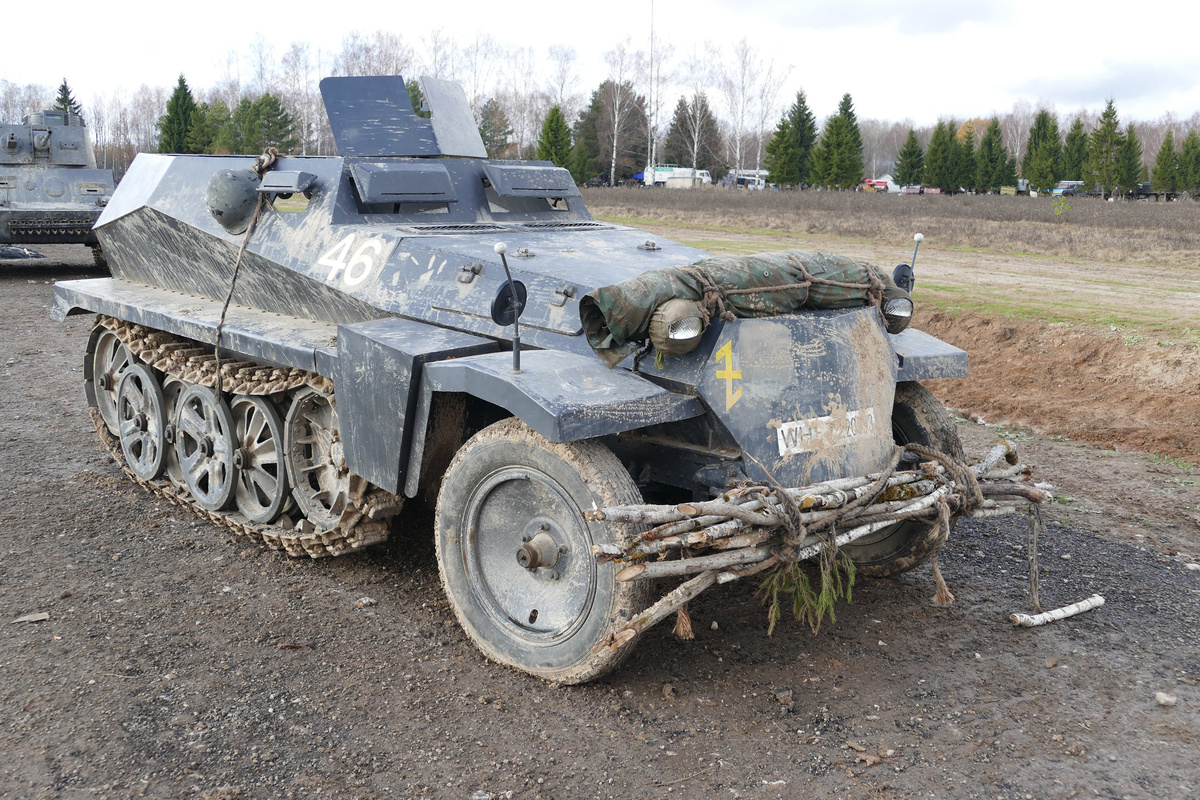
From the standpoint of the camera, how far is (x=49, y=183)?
53.0 feet

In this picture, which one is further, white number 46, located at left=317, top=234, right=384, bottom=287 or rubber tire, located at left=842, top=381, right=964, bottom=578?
white number 46, located at left=317, top=234, right=384, bottom=287

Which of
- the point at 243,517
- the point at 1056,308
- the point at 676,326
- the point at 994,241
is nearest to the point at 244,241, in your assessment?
the point at 243,517

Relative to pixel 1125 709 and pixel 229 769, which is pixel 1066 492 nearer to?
pixel 1125 709

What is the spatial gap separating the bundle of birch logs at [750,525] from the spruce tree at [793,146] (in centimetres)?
4669

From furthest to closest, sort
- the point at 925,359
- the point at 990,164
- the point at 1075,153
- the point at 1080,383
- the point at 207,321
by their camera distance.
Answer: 1. the point at 1075,153
2. the point at 990,164
3. the point at 1080,383
4. the point at 207,321
5. the point at 925,359

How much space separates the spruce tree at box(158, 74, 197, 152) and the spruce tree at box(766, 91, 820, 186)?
2545cm

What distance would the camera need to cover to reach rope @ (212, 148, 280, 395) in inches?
218

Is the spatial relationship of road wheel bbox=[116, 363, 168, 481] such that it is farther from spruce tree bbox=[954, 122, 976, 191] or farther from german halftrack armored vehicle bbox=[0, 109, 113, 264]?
spruce tree bbox=[954, 122, 976, 191]

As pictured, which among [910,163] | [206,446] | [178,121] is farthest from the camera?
[910,163]

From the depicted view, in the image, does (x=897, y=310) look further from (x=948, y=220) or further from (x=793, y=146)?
(x=793, y=146)

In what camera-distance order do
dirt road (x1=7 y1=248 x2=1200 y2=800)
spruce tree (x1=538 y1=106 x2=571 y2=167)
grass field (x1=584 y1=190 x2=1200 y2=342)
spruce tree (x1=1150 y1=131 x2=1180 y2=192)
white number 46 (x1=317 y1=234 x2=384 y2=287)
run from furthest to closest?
spruce tree (x1=1150 y1=131 x2=1180 y2=192) < spruce tree (x1=538 y1=106 x2=571 y2=167) < grass field (x1=584 y1=190 x2=1200 y2=342) < white number 46 (x1=317 y1=234 x2=384 y2=287) < dirt road (x1=7 y1=248 x2=1200 y2=800)

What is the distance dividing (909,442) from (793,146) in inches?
1842

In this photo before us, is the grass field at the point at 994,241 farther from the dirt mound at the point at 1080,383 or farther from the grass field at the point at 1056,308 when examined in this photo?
the dirt mound at the point at 1080,383

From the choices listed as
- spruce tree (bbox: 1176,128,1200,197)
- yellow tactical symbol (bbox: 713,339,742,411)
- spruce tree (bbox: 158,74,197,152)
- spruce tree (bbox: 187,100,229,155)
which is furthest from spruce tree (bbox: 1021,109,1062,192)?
yellow tactical symbol (bbox: 713,339,742,411)
